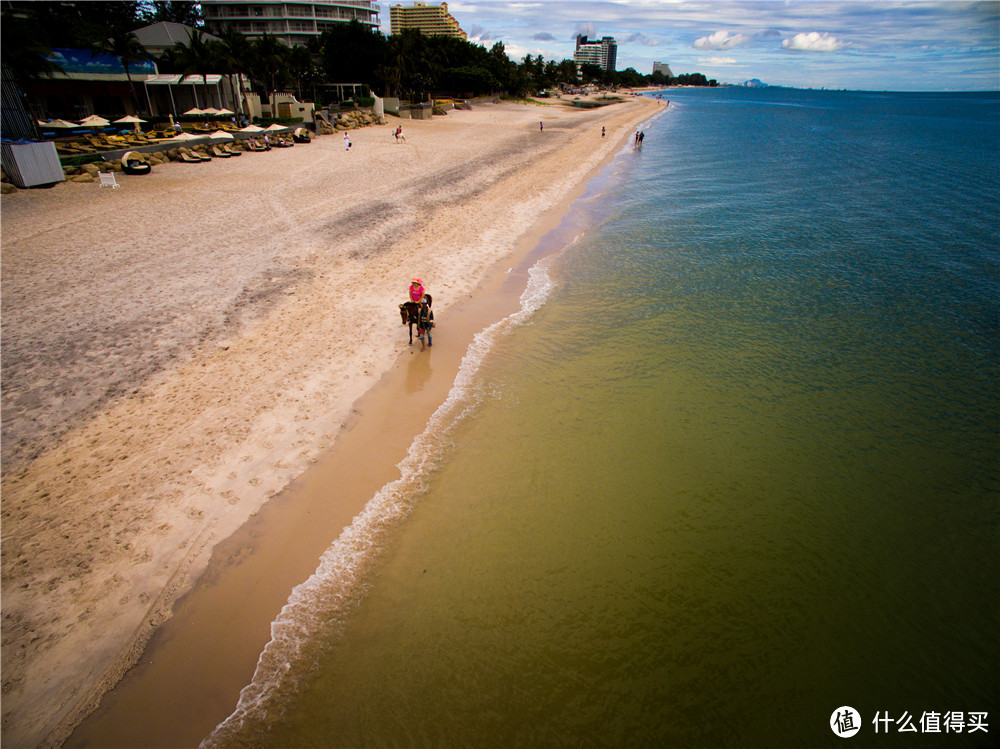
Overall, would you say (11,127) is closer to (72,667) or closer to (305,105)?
(305,105)

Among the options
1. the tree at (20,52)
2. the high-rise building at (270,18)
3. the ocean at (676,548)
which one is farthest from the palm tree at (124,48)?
the high-rise building at (270,18)

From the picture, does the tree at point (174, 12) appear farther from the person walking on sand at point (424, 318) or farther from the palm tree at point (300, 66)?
the person walking on sand at point (424, 318)

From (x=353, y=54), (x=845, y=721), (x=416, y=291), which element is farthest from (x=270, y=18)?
(x=845, y=721)

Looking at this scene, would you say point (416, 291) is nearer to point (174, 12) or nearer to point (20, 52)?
point (20, 52)

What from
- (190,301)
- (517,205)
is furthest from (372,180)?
(190,301)

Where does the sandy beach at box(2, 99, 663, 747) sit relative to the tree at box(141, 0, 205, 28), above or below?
below

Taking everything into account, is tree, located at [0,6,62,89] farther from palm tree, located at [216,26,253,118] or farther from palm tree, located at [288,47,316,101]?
palm tree, located at [288,47,316,101]

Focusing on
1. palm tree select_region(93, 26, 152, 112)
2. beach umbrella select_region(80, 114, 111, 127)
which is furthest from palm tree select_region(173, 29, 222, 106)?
beach umbrella select_region(80, 114, 111, 127)
